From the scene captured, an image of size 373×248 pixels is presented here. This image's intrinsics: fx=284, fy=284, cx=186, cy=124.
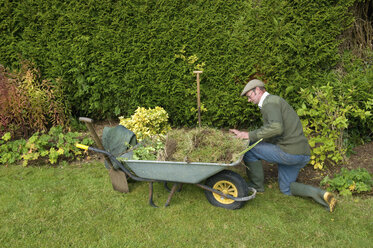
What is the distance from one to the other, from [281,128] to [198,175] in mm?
1066

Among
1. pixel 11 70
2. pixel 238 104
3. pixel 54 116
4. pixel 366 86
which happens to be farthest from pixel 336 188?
pixel 11 70

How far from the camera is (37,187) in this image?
3.78 m

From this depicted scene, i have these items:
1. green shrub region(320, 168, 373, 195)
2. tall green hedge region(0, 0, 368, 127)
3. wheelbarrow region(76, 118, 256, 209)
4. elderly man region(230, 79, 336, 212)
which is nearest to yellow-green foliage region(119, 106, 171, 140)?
tall green hedge region(0, 0, 368, 127)

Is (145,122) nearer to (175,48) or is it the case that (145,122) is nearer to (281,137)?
(175,48)

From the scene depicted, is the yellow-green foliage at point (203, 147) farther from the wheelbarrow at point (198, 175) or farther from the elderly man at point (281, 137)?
the elderly man at point (281, 137)

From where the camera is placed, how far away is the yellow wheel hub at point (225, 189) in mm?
3175

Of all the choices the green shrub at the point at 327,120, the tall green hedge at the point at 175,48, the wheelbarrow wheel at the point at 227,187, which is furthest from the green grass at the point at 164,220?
the tall green hedge at the point at 175,48

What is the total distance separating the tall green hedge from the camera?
4.46 meters

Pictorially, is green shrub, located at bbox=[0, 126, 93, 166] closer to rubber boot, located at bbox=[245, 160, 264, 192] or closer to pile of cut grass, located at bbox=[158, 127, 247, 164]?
pile of cut grass, located at bbox=[158, 127, 247, 164]

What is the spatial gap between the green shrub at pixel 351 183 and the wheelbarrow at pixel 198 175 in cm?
114

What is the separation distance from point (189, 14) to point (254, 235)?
3.60 metres

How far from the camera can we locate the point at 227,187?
324 centimetres

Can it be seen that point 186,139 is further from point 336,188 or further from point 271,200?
point 336,188

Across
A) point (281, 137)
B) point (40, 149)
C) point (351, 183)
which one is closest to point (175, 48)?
point (281, 137)
